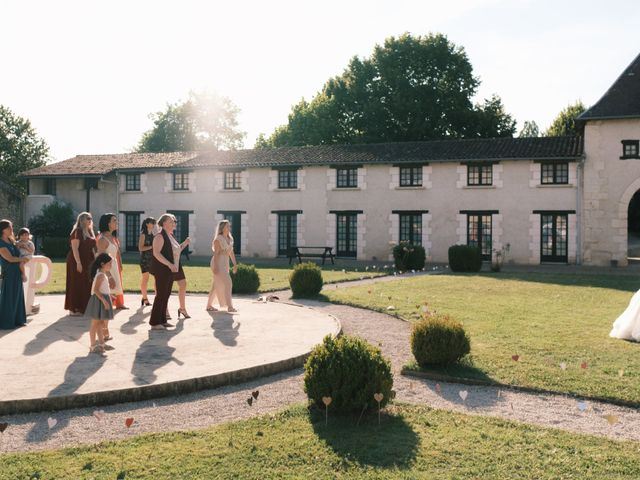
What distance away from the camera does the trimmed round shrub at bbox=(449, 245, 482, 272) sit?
2372 centimetres

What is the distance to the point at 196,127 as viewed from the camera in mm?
64938

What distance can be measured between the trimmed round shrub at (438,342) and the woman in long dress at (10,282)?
663cm

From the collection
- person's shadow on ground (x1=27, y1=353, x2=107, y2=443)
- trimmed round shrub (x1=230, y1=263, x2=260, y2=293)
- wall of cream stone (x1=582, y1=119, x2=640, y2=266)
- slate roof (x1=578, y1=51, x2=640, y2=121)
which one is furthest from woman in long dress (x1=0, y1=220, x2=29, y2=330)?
slate roof (x1=578, y1=51, x2=640, y2=121)

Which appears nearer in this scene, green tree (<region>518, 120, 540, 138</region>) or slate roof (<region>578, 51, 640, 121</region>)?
slate roof (<region>578, 51, 640, 121</region>)

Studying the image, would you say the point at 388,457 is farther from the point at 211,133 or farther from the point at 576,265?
the point at 211,133

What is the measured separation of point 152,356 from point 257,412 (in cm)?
243

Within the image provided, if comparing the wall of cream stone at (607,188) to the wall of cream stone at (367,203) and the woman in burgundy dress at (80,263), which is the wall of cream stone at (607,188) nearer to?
the wall of cream stone at (367,203)

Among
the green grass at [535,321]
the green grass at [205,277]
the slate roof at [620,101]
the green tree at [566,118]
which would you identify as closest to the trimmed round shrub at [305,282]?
the green grass at [535,321]

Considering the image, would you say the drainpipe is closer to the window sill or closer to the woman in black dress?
the window sill

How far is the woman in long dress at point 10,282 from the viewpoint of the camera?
9.96 metres

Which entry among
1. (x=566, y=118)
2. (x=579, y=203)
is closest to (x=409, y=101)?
(x=566, y=118)

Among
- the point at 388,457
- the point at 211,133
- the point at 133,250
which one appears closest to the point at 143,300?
the point at 388,457

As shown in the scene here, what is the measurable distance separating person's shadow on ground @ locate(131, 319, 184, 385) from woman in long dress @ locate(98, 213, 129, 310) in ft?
4.05

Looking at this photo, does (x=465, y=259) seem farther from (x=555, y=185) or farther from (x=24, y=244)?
(x=24, y=244)
